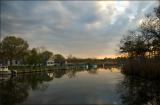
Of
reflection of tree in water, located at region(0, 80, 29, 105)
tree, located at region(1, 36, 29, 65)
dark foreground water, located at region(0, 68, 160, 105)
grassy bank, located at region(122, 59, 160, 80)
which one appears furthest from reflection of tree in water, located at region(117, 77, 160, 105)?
tree, located at region(1, 36, 29, 65)

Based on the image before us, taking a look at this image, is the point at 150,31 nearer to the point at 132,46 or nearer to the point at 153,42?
the point at 153,42

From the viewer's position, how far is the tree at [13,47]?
367 ft

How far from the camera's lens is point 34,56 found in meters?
116

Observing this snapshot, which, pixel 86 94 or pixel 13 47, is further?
pixel 13 47

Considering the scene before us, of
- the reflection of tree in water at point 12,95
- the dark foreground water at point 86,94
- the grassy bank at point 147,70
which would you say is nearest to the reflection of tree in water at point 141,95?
the dark foreground water at point 86,94

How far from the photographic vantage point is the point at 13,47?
112438 mm

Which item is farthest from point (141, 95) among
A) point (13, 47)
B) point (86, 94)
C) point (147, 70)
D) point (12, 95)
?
point (13, 47)

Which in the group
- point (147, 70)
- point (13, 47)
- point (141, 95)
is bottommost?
point (141, 95)

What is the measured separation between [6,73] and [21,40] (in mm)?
29833

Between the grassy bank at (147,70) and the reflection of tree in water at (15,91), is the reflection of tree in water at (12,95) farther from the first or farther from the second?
the grassy bank at (147,70)

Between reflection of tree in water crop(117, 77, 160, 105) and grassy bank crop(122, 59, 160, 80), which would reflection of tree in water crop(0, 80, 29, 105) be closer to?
reflection of tree in water crop(117, 77, 160, 105)

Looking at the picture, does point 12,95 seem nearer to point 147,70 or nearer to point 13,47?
point 147,70

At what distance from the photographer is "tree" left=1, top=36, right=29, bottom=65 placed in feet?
367

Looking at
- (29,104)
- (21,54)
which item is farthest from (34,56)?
(29,104)
